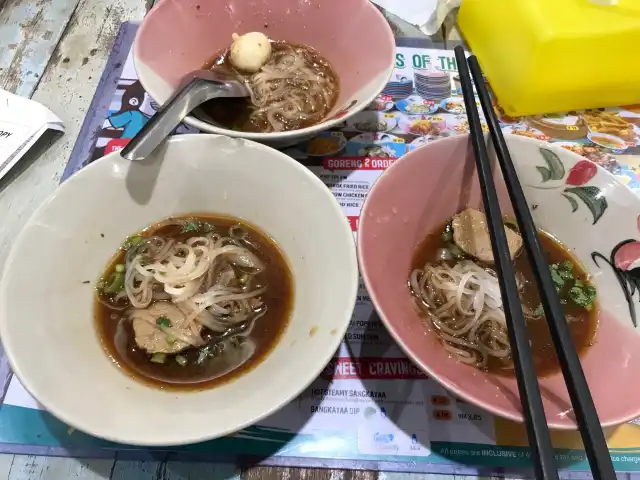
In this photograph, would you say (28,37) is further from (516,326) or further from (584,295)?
(584,295)

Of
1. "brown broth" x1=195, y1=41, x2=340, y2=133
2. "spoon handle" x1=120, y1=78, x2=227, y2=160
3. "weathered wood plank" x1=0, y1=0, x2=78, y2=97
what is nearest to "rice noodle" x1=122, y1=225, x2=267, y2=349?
"spoon handle" x1=120, y1=78, x2=227, y2=160

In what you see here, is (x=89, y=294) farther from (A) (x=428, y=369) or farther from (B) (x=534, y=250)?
(B) (x=534, y=250)

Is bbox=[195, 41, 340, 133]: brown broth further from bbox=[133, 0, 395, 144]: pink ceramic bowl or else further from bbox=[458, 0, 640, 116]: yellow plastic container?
bbox=[458, 0, 640, 116]: yellow plastic container

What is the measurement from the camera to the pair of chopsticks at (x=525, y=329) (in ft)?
2.47

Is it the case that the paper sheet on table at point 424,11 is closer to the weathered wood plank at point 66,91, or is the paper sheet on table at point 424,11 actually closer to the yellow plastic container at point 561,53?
the yellow plastic container at point 561,53

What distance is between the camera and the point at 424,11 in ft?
6.78

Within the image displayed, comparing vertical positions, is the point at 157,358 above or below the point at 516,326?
below

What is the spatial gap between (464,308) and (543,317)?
0.21m

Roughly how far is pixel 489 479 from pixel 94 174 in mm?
1164

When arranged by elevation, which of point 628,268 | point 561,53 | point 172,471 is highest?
point 561,53

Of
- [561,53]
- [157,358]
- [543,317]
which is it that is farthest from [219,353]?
[561,53]

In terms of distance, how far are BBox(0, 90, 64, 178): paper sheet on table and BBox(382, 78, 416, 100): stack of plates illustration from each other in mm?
1206

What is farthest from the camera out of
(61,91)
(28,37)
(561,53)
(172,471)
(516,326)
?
(28,37)

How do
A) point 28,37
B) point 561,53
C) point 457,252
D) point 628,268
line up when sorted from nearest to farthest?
1. point 628,268
2. point 457,252
3. point 561,53
4. point 28,37
